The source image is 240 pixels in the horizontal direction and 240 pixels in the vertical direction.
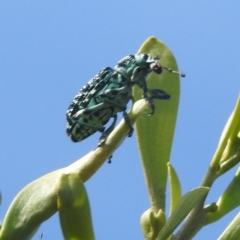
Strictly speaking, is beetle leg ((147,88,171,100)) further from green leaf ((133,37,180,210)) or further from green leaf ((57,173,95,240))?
green leaf ((57,173,95,240))

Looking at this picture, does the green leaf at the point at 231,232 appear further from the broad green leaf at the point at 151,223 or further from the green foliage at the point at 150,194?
the broad green leaf at the point at 151,223

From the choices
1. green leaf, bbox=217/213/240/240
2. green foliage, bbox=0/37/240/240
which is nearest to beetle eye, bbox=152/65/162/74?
green foliage, bbox=0/37/240/240

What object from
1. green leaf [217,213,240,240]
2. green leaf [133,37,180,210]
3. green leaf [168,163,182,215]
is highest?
green leaf [133,37,180,210]

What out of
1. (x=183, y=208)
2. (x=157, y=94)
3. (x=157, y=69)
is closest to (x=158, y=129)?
(x=157, y=94)

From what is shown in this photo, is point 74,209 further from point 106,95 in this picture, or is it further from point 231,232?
point 106,95

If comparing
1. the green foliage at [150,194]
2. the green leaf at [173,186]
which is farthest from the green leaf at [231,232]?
the green leaf at [173,186]

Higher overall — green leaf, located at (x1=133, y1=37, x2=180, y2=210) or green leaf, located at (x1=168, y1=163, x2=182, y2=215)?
green leaf, located at (x1=133, y1=37, x2=180, y2=210)

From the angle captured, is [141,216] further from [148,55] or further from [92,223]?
[148,55]

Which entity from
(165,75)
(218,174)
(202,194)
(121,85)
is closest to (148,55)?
(165,75)
